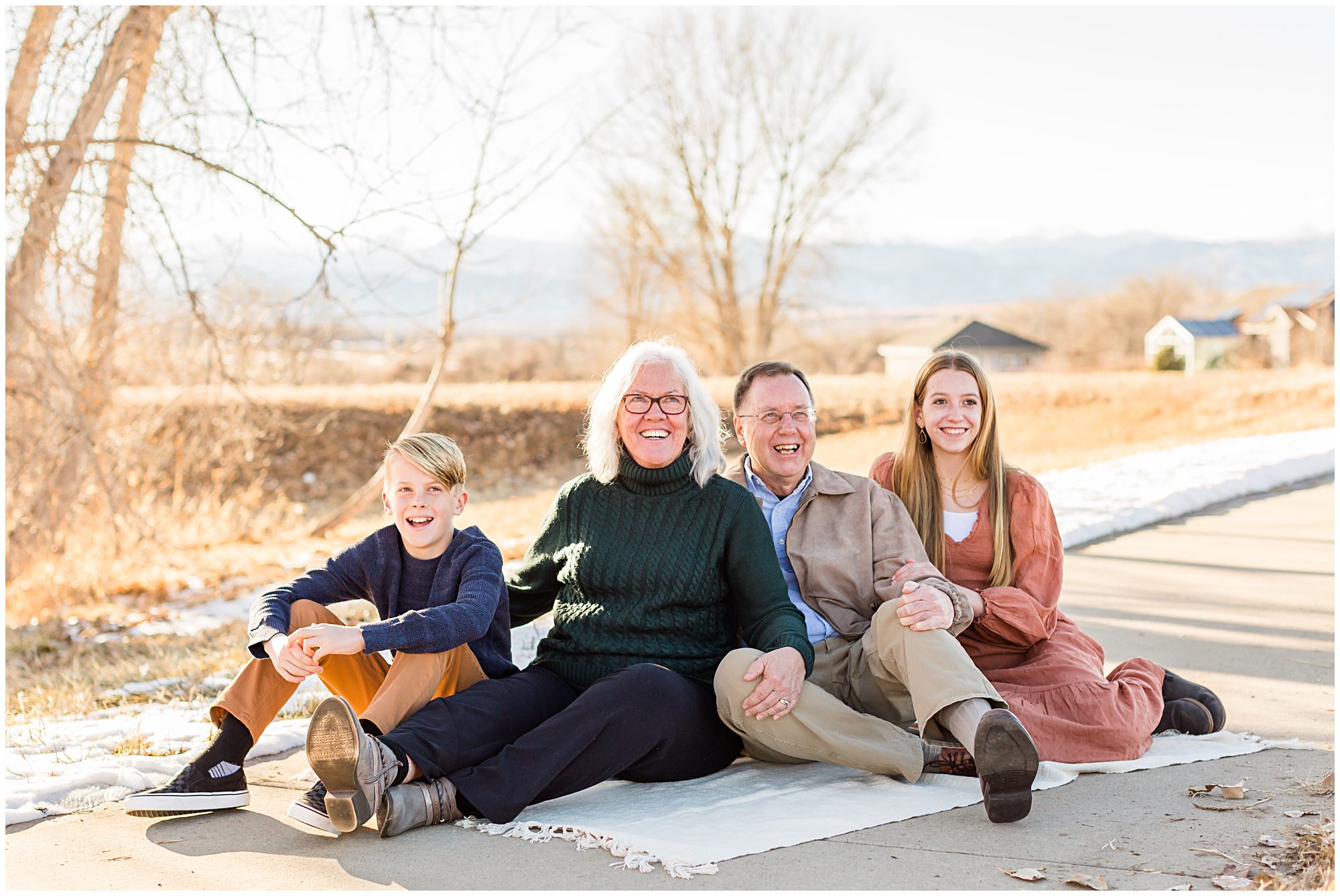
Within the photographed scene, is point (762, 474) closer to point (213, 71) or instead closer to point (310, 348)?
point (213, 71)

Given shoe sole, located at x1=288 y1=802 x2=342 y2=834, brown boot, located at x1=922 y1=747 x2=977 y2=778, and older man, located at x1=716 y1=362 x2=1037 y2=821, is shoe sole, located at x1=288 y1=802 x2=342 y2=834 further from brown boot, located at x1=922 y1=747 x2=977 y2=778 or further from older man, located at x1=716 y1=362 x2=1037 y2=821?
brown boot, located at x1=922 y1=747 x2=977 y2=778

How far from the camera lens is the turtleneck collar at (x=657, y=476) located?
137 inches

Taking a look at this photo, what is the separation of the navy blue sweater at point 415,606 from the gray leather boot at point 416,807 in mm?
351

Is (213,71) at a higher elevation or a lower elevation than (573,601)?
higher

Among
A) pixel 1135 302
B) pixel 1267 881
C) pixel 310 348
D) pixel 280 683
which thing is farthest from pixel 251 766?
pixel 1135 302

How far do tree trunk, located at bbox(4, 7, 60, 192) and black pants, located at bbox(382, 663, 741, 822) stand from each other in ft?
17.7

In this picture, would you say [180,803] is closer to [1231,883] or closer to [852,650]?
[852,650]

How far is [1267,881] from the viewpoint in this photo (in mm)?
2453

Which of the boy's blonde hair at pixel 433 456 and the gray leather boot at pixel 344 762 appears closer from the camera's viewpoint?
the gray leather boot at pixel 344 762

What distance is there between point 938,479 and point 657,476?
3.19ft

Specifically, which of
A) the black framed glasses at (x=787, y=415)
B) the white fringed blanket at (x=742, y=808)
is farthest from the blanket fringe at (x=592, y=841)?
the black framed glasses at (x=787, y=415)

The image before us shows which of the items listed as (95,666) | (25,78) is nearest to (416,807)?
(95,666)

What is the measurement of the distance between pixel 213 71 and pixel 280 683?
18.6ft

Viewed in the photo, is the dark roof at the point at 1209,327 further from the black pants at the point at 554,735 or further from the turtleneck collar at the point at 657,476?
the black pants at the point at 554,735
